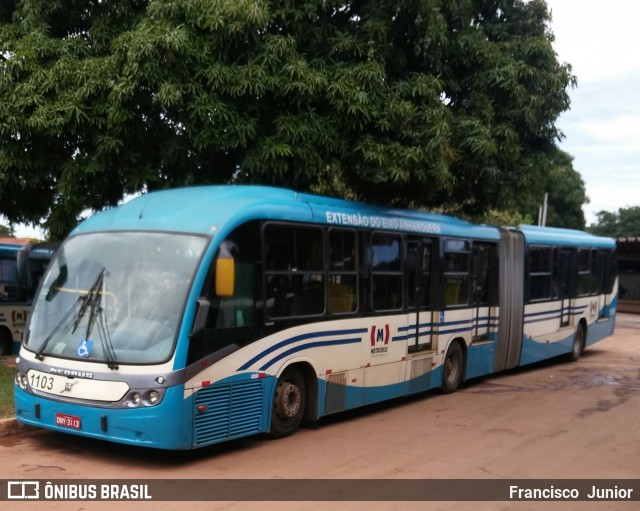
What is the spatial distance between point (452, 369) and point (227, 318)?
6334mm

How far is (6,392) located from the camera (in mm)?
10562

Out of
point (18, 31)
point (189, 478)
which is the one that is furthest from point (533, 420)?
point (18, 31)

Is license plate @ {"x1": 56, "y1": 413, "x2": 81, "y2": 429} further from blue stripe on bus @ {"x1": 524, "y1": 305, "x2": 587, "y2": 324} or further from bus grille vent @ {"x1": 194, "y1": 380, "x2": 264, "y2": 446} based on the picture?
blue stripe on bus @ {"x1": 524, "y1": 305, "x2": 587, "y2": 324}

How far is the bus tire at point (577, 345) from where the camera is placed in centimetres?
1873

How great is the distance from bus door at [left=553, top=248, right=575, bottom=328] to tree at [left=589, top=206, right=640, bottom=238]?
50.6 metres

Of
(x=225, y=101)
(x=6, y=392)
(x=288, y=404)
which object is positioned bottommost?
(x=6, y=392)

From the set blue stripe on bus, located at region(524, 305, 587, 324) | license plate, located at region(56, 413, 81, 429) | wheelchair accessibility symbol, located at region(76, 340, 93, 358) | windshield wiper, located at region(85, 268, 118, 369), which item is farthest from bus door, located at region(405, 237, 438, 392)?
license plate, located at region(56, 413, 81, 429)

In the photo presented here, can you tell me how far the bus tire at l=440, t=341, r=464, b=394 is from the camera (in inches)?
527

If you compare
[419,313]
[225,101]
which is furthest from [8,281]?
[419,313]

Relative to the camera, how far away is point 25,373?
8297mm

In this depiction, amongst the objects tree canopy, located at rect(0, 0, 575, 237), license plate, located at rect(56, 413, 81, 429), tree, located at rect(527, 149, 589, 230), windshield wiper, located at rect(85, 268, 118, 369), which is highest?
tree, located at rect(527, 149, 589, 230)

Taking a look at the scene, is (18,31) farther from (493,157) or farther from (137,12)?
(493,157)

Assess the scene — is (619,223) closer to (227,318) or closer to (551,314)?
(551,314)

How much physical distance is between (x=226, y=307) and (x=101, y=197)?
16.3 ft
